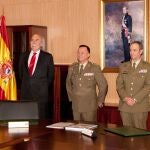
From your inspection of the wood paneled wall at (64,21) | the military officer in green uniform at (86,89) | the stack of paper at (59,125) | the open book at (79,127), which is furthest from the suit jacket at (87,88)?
the open book at (79,127)

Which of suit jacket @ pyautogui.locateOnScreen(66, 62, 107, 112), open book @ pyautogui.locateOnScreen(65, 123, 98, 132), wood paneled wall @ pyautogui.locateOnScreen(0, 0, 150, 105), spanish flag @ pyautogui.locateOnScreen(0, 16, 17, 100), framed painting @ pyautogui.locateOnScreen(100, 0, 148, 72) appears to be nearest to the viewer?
open book @ pyautogui.locateOnScreen(65, 123, 98, 132)

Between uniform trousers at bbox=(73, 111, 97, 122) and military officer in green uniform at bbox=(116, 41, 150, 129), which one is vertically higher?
military officer in green uniform at bbox=(116, 41, 150, 129)

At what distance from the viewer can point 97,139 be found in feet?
8.99

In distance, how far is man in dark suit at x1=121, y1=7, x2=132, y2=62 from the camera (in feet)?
18.1

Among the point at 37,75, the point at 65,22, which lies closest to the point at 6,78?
the point at 37,75

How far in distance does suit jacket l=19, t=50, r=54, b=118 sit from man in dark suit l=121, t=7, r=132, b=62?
4.14 ft

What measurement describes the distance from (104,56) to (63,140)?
3186 millimetres

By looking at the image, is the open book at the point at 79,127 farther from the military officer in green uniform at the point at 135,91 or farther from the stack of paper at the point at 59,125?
the military officer in green uniform at the point at 135,91

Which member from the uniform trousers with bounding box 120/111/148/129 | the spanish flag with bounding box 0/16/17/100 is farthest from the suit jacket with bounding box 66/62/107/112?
the spanish flag with bounding box 0/16/17/100

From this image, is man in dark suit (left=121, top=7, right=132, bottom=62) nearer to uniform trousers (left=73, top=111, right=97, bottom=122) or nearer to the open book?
uniform trousers (left=73, top=111, right=97, bottom=122)

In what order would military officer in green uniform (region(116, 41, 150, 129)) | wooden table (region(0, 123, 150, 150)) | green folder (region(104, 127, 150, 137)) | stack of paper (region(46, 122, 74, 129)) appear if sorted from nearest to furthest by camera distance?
wooden table (region(0, 123, 150, 150)) < green folder (region(104, 127, 150, 137)) < stack of paper (region(46, 122, 74, 129)) < military officer in green uniform (region(116, 41, 150, 129))

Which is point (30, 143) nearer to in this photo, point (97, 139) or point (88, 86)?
point (97, 139)

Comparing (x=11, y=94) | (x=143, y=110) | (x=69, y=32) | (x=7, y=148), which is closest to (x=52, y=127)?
(x=7, y=148)

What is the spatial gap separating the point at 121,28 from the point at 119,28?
31 millimetres
